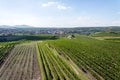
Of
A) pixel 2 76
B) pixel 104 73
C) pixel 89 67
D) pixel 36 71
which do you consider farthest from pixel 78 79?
pixel 2 76

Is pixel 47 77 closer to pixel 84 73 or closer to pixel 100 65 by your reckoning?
pixel 84 73

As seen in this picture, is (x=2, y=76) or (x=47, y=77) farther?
(x=2, y=76)

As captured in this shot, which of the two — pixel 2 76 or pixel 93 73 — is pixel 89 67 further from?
pixel 2 76

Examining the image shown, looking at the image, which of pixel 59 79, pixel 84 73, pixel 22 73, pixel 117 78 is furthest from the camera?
pixel 22 73

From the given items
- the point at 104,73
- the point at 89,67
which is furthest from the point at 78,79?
the point at 89,67

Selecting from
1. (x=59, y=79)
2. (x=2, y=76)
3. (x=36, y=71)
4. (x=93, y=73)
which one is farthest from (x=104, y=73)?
(x=2, y=76)

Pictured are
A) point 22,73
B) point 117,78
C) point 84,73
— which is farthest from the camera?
point 22,73

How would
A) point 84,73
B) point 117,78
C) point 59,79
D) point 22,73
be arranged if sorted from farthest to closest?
point 22,73
point 84,73
point 59,79
point 117,78

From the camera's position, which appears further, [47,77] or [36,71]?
[36,71]
